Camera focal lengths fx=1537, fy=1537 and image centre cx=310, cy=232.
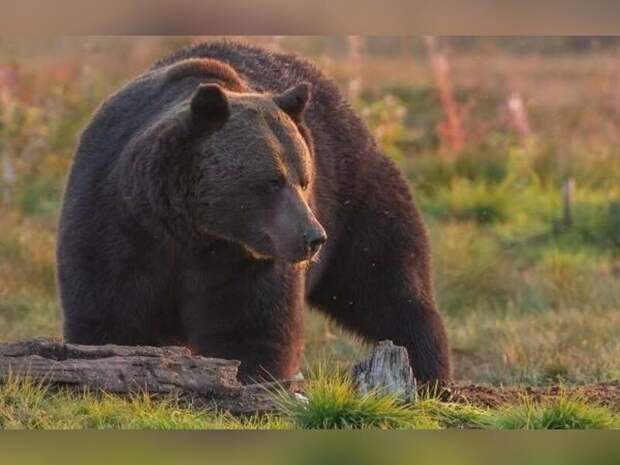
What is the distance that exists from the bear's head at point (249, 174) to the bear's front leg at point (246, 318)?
0.82 feet

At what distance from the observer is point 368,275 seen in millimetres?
7863

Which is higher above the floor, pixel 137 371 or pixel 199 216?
pixel 199 216

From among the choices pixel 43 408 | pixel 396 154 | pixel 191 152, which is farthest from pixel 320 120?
pixel 396 154

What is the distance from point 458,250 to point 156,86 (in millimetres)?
4588

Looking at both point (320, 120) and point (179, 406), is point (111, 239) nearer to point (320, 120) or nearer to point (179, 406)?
point (179, 406)

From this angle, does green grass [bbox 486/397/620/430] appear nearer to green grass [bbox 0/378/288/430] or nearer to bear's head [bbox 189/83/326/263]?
green grass [bbox 0/378/288/430]

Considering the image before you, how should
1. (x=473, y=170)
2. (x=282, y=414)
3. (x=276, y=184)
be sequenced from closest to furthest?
(x=282, y=414), (x=276, y=184), (x=473, y=170)

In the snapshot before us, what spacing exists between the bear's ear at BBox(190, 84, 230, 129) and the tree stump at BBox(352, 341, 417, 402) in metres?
1.16

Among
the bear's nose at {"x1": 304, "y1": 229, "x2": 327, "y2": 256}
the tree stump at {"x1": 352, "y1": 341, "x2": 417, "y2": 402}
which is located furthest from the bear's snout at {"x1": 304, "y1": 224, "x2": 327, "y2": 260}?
the tree stump at {"x1": 352, "y1": 341, "x2": 417, "y2": 402}

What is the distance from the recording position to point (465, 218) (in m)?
12.9

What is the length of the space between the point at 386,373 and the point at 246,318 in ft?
3.00


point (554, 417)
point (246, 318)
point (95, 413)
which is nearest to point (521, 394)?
point (554, 417)

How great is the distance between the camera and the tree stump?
19.3 ft

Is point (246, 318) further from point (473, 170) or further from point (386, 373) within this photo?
point (473, 170)
